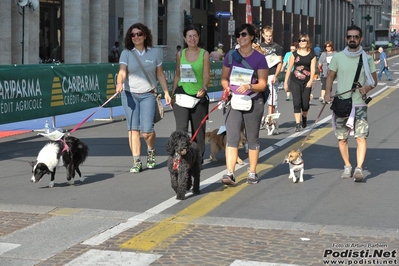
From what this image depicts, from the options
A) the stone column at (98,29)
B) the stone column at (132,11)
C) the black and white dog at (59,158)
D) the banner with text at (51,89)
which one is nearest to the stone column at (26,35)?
the stone column at (98,29)

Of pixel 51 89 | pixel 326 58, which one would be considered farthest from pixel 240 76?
pixel 326 58

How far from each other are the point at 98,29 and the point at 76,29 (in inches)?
68.0

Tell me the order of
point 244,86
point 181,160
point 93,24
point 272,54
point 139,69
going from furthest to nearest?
point 93,24 < point 272,54 < point 139,69 < point 244,86 < point 181,160

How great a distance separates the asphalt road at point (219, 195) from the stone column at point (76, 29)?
21021 millimetres

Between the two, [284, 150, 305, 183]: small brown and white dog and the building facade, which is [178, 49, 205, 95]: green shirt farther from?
the building facade

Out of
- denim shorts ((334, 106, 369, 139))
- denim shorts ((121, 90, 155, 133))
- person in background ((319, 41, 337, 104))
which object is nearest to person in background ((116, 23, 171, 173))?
denim shorts ((121, 90, 155, 133))

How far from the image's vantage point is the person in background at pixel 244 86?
945 centimetres

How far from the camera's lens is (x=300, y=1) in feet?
273

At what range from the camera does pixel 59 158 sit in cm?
948

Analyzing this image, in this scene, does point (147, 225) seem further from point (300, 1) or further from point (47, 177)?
point (300, 1)

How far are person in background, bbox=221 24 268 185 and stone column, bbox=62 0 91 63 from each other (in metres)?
25.5

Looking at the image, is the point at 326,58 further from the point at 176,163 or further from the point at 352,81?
the point at 176,163

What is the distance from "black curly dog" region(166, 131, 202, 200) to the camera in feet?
28.0

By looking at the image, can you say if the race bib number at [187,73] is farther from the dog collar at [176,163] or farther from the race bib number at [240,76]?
the dog collar at [176,163]
